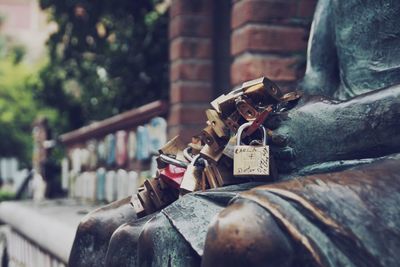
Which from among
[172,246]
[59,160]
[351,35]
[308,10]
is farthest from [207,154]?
[59,160]

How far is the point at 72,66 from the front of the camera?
209 inches

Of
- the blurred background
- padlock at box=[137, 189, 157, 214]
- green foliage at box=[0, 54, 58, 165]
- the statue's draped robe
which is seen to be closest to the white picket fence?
the blurred background

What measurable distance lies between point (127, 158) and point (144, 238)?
10.3 ft

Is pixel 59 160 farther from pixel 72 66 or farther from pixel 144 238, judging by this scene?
pixel 144 238

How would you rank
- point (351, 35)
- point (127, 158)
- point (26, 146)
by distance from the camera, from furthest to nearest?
point (26, 146) → point (127, 158) → point (351, 35)

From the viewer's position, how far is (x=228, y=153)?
1369 mm

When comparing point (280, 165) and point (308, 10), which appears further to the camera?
point (308, 10)

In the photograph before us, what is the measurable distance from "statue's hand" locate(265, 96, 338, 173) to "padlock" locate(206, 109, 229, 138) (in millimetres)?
92

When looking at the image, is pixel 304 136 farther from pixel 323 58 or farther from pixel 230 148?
pixel 323 58

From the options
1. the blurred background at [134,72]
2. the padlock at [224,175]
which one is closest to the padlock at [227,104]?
the padlock at [224,175]

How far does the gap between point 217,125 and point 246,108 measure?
3.5 inches

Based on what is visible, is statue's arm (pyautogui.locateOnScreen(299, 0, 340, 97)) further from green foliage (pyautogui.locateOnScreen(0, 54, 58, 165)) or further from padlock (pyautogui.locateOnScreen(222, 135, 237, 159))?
green foliage (pyautogui.locateOnScreen(0, 54, 58, 165))

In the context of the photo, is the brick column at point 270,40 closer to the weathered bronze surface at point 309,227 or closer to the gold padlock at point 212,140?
the gold padlock at point 212,140

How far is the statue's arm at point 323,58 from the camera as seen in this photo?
1717 millimetres
